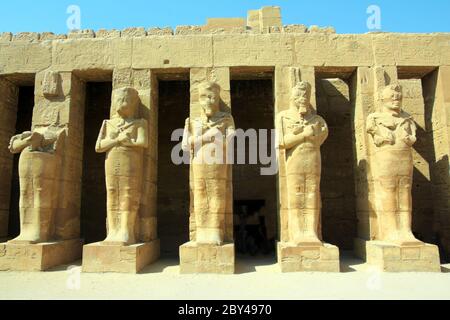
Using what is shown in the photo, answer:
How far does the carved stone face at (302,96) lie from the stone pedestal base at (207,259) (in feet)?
9.05

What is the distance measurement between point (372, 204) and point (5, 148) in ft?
25.1

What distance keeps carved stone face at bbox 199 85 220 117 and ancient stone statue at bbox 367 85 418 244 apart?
299 centimetres

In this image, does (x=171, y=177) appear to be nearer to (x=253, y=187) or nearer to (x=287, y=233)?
(x=253, y=187)

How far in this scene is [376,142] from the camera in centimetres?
637

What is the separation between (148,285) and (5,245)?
287 cm

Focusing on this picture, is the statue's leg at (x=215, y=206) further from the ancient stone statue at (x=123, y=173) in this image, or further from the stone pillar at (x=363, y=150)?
the stone pillar at (x=363, y=150)

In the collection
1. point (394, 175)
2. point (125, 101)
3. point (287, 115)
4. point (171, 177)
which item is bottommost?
point (394, 175)

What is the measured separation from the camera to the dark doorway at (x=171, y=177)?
29.3ft

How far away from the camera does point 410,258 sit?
5828 mm

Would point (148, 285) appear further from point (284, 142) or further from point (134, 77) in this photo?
point (134, 77)

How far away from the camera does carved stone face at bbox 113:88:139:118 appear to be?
21.3 ft

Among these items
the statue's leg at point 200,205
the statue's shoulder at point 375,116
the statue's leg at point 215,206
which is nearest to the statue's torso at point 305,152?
the statue's shoulder at point 375,116

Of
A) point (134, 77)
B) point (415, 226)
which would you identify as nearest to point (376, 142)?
point (415, 226)

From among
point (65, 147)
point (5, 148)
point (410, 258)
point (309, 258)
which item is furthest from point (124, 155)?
point (410, 258)
